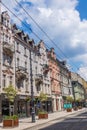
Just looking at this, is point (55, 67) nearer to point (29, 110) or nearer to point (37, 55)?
point (37, 55)

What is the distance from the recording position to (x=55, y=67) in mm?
75062

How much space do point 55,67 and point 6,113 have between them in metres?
34.3

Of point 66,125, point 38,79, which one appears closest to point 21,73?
point 38,79

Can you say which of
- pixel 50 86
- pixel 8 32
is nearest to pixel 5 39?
pixel 8 32

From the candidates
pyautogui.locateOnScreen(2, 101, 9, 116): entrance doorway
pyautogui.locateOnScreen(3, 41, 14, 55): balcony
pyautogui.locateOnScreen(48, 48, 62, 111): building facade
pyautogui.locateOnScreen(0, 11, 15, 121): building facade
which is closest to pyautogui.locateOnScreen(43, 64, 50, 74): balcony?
pyautogui.locateOnScreen(48, 48, 62, 111): building facade

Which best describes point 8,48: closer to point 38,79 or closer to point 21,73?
point 21,73

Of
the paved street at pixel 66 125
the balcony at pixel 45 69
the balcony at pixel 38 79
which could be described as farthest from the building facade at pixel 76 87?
the paved street at pixel 66 125

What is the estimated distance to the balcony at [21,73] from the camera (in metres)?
46.2

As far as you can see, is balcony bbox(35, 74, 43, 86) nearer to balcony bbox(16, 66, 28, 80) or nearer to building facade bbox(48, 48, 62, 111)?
balcony bbox(16, 66, 28, 80)

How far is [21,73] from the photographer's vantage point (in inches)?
1860

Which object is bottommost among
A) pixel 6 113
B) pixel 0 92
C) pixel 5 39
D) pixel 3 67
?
pixel 6 113

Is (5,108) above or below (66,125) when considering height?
above

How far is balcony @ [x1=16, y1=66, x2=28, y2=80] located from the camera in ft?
152

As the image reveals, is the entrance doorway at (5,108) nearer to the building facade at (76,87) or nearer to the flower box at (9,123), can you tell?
the flower box at (9,123)
